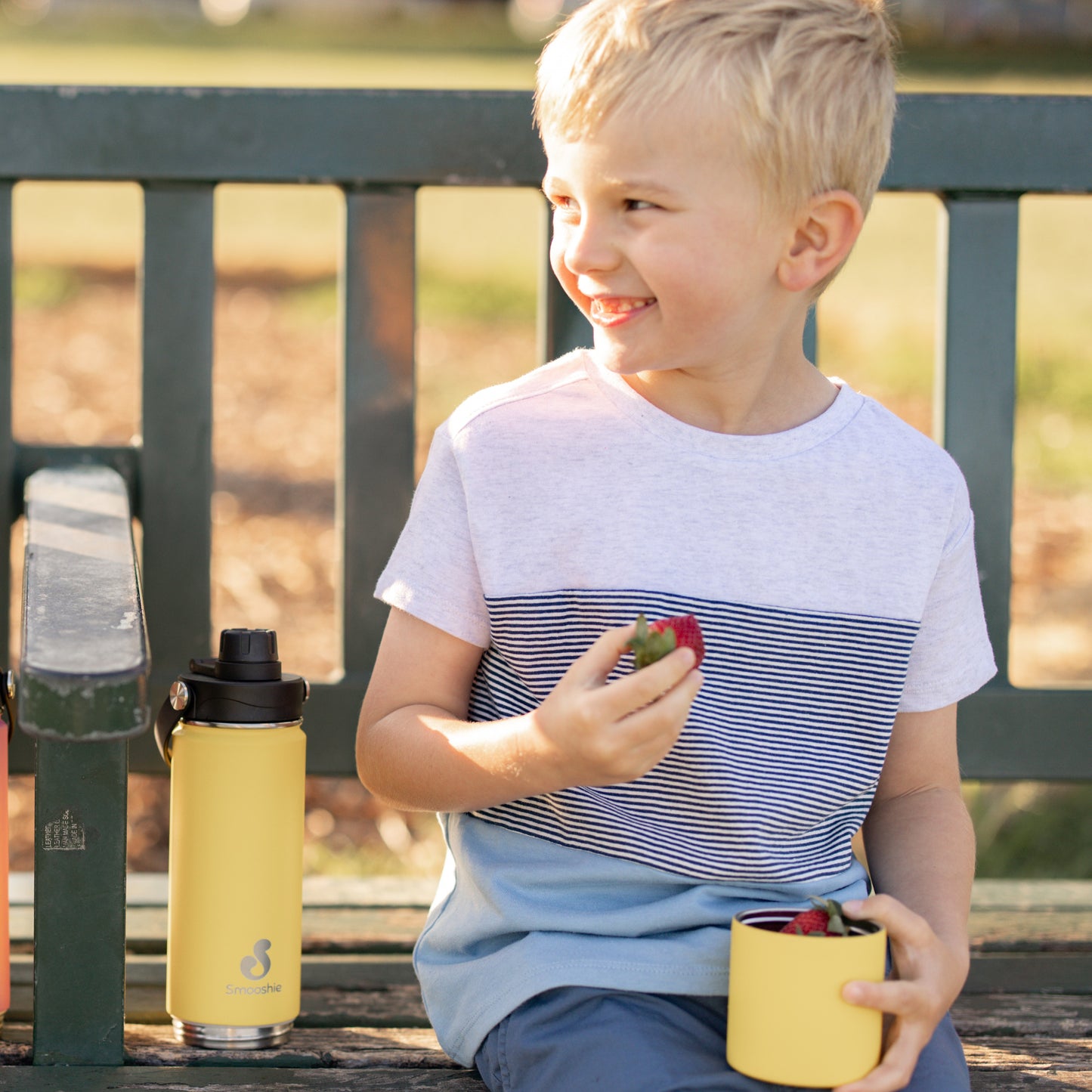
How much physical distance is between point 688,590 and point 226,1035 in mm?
612

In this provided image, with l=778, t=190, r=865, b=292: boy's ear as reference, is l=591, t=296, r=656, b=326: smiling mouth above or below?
below

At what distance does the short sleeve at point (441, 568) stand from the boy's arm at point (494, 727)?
2 cm

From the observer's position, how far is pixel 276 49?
14305mm

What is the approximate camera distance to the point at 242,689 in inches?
56.4

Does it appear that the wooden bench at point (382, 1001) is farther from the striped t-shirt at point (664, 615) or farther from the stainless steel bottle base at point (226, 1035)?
the striped t-shirt at point (664, 615)

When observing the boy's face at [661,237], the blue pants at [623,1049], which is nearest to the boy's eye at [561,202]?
the boy's face at [661,237]

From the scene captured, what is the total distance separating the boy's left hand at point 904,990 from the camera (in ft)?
4.08

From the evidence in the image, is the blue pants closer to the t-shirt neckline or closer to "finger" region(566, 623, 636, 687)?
"finger" region(566, 623, 636, 687)

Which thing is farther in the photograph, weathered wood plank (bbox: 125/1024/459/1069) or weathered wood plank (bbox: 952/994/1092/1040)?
weathered wood plank (bbox: 952/994/1092/1040)

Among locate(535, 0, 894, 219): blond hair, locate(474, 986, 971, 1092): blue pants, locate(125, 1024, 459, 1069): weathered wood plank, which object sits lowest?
locate(125, 1024, 459, 1069): weathered wood plank

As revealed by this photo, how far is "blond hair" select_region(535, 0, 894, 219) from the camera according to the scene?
4.37 ft

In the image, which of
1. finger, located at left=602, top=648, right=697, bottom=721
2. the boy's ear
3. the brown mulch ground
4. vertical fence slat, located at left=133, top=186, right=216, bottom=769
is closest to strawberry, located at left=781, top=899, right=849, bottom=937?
finger, located at left=602, top=648, right=697, bottom=721

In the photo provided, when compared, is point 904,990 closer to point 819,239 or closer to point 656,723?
point 656,723

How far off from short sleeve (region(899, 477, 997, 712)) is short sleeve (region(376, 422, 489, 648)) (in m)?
0.43
